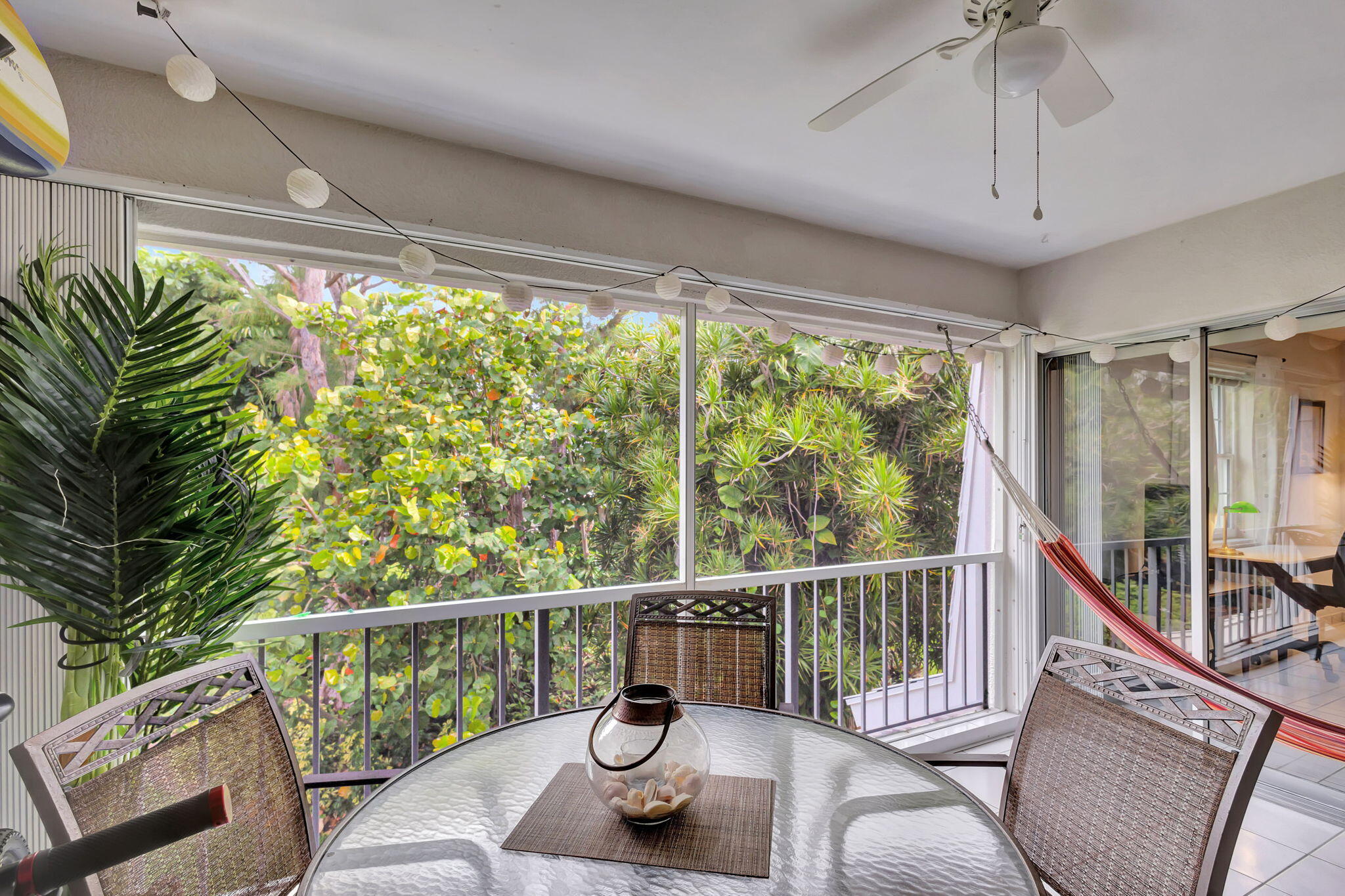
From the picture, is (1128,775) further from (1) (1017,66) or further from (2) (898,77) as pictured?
(2) (898,77)

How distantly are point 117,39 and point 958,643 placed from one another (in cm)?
420

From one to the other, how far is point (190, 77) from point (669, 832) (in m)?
1.81

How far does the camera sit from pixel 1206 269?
2.83m

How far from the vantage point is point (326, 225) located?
2045mm

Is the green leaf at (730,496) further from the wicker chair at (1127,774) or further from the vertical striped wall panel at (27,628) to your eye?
the vertical striped wall panel at (27,628)

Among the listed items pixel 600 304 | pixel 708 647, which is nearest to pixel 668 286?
pixel 600 304

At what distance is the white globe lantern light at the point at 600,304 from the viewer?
92.0 inches

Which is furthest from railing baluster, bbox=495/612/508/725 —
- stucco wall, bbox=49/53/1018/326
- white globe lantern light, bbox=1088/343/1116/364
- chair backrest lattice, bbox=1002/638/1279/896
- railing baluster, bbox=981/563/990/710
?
white globe lantern light, bbox=1088/343/1116/364

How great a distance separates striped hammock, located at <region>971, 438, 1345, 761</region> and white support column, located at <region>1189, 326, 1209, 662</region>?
0.18 metres

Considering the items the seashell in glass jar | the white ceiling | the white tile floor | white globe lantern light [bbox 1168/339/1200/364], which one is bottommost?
the white tile floor

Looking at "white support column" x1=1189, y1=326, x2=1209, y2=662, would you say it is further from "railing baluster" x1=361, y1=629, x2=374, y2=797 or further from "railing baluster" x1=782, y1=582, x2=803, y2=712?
"railing baluster" x1=361, y1=629, x2=374, y2=797

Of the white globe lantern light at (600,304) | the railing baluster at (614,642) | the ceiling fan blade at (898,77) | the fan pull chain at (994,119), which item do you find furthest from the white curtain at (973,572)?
the ceiling fan blade at (898,77)

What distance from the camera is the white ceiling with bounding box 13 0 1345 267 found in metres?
1.58

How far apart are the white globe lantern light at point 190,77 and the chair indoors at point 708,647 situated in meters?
1.66
